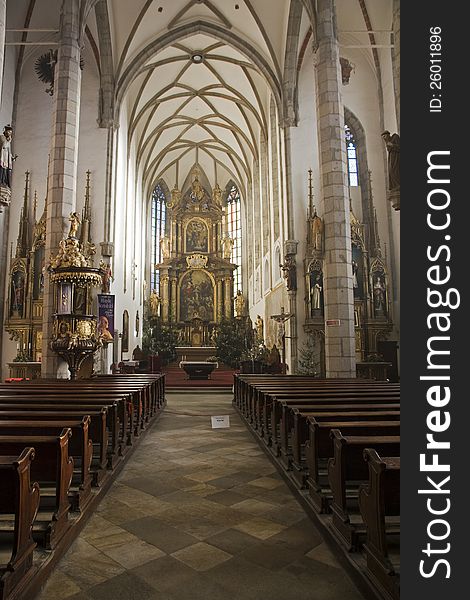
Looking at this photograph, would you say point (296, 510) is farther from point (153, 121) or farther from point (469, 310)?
point (153, 121)

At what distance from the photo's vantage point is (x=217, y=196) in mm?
35562

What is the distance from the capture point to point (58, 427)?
374cm

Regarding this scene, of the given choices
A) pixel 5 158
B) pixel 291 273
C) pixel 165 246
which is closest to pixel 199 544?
pixel 5 158

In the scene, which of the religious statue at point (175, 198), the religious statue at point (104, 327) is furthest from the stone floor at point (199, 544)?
the religious statue at point (175, 198)

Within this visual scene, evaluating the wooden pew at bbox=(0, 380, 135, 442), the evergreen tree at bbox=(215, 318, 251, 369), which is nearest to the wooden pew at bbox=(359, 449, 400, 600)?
Answer: the wooden pew at bbox=(0, 380, 135, 442)

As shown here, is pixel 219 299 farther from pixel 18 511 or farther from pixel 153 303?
pixel 18 511

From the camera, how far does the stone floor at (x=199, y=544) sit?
264 centimetres

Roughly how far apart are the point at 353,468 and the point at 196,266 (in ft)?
104

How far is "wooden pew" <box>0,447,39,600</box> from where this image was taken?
2.34 metres

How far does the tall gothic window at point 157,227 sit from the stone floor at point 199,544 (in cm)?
3032

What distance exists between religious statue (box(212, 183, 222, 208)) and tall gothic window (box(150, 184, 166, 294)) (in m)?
3.90

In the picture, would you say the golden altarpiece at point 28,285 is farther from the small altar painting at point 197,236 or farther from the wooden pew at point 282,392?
the small altar painting at point 197,236

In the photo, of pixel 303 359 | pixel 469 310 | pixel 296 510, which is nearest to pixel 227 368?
pixel 303 359

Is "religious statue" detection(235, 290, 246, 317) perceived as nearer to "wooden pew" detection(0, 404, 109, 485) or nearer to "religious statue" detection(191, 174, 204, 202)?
"religious statue" detection(191, 174, 204, 202)
